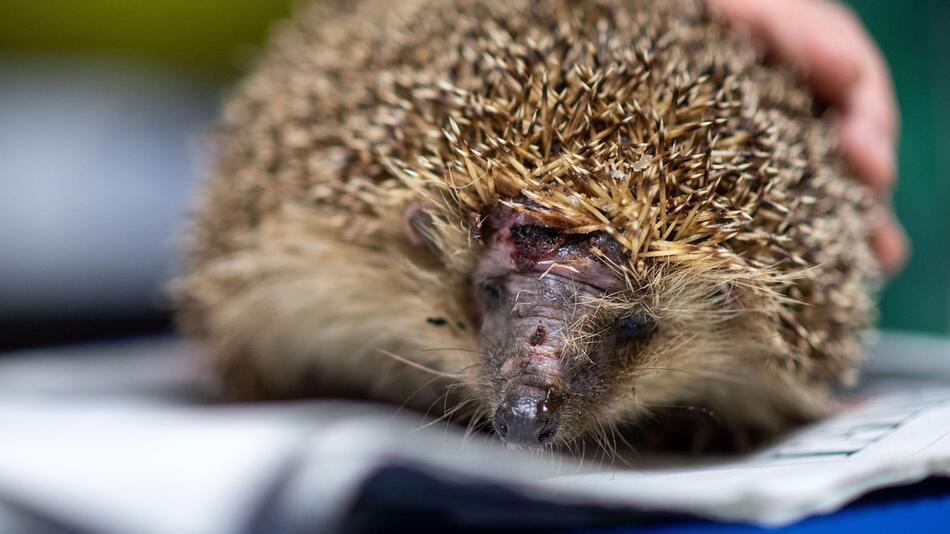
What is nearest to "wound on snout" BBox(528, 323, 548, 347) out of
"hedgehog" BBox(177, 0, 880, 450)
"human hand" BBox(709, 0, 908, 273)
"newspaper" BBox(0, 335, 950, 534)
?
"hedgehog" BBox(177, 0, 880, 450)

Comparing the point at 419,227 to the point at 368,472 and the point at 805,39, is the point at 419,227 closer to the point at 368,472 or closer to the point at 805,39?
the point at 368,472

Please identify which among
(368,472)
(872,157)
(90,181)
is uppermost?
(872,157)

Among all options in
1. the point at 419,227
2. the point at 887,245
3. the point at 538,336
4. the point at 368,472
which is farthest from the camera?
the point at 887,245

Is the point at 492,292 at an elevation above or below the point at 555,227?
below

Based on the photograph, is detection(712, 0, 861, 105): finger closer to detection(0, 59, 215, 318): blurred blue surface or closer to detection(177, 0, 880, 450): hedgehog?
Answer: detection(177, 0, 880, 450): hedgehog

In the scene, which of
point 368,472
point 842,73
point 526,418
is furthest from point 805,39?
point 368,472

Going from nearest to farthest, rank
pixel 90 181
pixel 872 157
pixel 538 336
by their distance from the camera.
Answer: pixel 538 336 → pixel 872 157 → pixel 90 181

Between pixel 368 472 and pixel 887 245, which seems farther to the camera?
pixel 887 245
